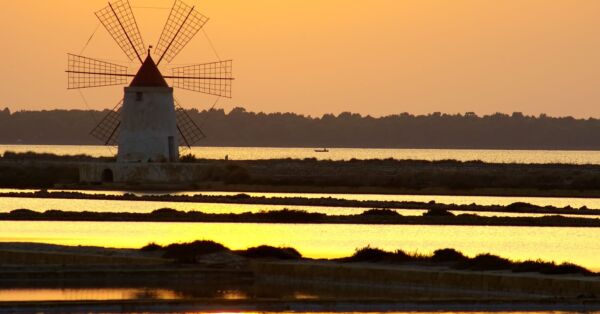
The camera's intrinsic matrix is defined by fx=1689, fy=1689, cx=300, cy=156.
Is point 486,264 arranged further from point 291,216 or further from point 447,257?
point 291,216

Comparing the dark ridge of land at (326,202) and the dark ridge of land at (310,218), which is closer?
the dark ridge of land at (310,218)

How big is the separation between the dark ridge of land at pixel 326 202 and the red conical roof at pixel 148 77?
6.34 m

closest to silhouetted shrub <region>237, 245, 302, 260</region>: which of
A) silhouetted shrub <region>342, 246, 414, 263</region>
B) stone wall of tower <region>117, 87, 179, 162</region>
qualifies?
silhouetted shrub <region>342, 246, 414, 263</region>

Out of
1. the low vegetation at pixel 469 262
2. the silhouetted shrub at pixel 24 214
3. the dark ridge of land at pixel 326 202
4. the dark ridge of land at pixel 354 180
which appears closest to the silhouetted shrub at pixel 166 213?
the silhouetted shrub at pixel 24 214

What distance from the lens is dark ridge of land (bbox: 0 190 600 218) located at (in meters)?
43.0

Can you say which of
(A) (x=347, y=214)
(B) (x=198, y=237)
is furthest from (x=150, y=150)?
(B) (x=198, y=237)

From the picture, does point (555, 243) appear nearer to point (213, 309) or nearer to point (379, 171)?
point (213, 309)

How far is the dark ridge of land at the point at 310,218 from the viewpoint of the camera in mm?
36906

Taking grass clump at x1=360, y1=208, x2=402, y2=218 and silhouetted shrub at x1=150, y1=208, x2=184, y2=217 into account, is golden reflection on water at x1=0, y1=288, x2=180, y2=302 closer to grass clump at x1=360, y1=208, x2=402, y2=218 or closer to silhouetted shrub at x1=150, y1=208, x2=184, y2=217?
silhouetted shrub at x1=150, y1=208, x2=184, y2=217

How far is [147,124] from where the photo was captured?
5703 cm

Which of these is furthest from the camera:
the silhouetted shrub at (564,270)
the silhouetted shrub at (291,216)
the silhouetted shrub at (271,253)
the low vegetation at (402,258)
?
the silhouetted shrub at (291,216)

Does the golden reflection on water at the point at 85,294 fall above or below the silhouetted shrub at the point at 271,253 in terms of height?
below

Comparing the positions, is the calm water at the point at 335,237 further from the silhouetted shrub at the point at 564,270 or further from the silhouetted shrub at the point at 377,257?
the silhouetted shrub at the point at 564,270

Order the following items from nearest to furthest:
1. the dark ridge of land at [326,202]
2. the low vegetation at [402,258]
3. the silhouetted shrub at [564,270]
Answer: the silhouetted shrub at [564,270]
the low vegetation at [402,258]
the dark ridge of land at [326,202]
